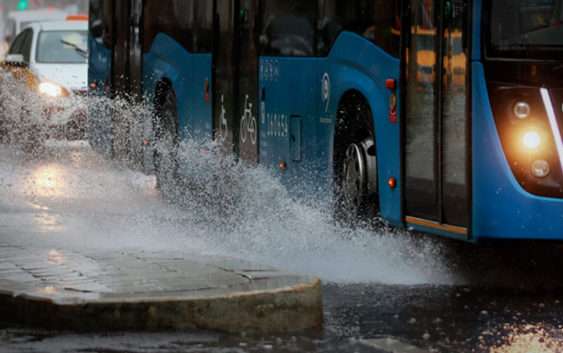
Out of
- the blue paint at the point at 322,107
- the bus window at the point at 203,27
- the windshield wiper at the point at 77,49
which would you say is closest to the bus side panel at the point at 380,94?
the blue paint at the point at 322,107

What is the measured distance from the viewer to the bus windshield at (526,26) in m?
9.36

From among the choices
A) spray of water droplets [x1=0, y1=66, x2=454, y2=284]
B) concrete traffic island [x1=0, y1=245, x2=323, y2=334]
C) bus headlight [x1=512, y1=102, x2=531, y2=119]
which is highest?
bus headlight [x1=512, y1=102, x2=531, y2=119]

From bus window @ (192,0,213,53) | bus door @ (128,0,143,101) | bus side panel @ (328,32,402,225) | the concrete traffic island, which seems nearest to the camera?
the concrete traffic island

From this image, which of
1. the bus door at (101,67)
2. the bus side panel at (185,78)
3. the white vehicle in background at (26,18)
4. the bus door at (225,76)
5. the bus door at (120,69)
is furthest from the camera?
the white vehicle in background at (26,18)

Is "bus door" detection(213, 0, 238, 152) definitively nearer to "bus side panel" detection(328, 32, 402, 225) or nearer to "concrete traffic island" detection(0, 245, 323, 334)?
"bus side panel" detection(328, 32, 402, 225)

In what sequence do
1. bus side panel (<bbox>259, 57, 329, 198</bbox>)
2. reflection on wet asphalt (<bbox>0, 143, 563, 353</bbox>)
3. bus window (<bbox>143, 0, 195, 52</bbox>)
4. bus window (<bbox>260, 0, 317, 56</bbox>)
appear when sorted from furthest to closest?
bus window (<bbox>143, 0, 195, 52</bbox>)
bus window (<bbox>260, 0, 317, 56</bbox>)
bus side panel (<bbox>259, 57, 329, 198</bbox>)
reflection on wet asphalt (<bbox>0, 143, 563, 353</bbox>)

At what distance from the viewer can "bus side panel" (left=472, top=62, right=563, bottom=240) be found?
9.30 meters

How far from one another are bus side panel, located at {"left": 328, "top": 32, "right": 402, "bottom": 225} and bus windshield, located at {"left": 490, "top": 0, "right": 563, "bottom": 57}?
113cm

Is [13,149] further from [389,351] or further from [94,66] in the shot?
[389,351]

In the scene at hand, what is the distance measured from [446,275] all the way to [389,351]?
2.95m

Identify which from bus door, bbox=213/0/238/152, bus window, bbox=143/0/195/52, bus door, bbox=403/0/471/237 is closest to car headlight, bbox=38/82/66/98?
bus window, bbox=143/0/195/52

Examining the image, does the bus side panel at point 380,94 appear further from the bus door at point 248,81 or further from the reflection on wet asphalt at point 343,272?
the bus door at point 248,81

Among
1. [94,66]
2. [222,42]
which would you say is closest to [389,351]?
[222,42]

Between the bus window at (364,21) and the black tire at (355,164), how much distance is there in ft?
1.64
